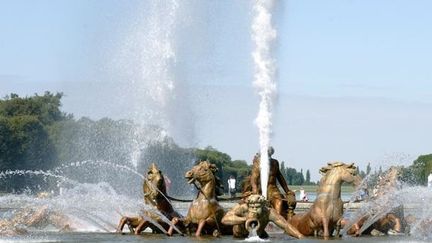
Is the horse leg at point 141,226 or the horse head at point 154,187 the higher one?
the horse head at point 154,187

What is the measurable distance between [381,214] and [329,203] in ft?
9.23

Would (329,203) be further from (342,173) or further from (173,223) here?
(173,223)

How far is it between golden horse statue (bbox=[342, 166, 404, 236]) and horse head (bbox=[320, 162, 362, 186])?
154cm

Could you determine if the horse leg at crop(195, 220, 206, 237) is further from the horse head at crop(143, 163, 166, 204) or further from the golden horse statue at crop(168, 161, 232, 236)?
the horse head at crop(143, 163, 166, 204)

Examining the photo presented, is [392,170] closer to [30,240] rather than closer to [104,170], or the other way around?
[30,240]

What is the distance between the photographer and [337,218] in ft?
82.5

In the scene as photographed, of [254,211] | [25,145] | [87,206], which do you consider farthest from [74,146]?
[254,211]

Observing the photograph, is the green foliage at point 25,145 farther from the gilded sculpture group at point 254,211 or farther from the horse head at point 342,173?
the horse head at point 342,173

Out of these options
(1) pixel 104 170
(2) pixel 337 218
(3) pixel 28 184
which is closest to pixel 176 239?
(2) pixel 337 218

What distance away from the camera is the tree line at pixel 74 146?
75.0 m

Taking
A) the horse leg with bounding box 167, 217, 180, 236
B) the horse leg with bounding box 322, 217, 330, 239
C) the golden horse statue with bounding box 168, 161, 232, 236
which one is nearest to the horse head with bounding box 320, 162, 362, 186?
the horse leg with bounding box 322, 217, 330, 239

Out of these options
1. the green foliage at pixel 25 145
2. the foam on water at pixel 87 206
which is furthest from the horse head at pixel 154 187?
the green foliage at pixel 25 145

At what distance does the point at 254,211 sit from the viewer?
76.3ft

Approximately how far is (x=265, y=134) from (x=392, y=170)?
388 cm
